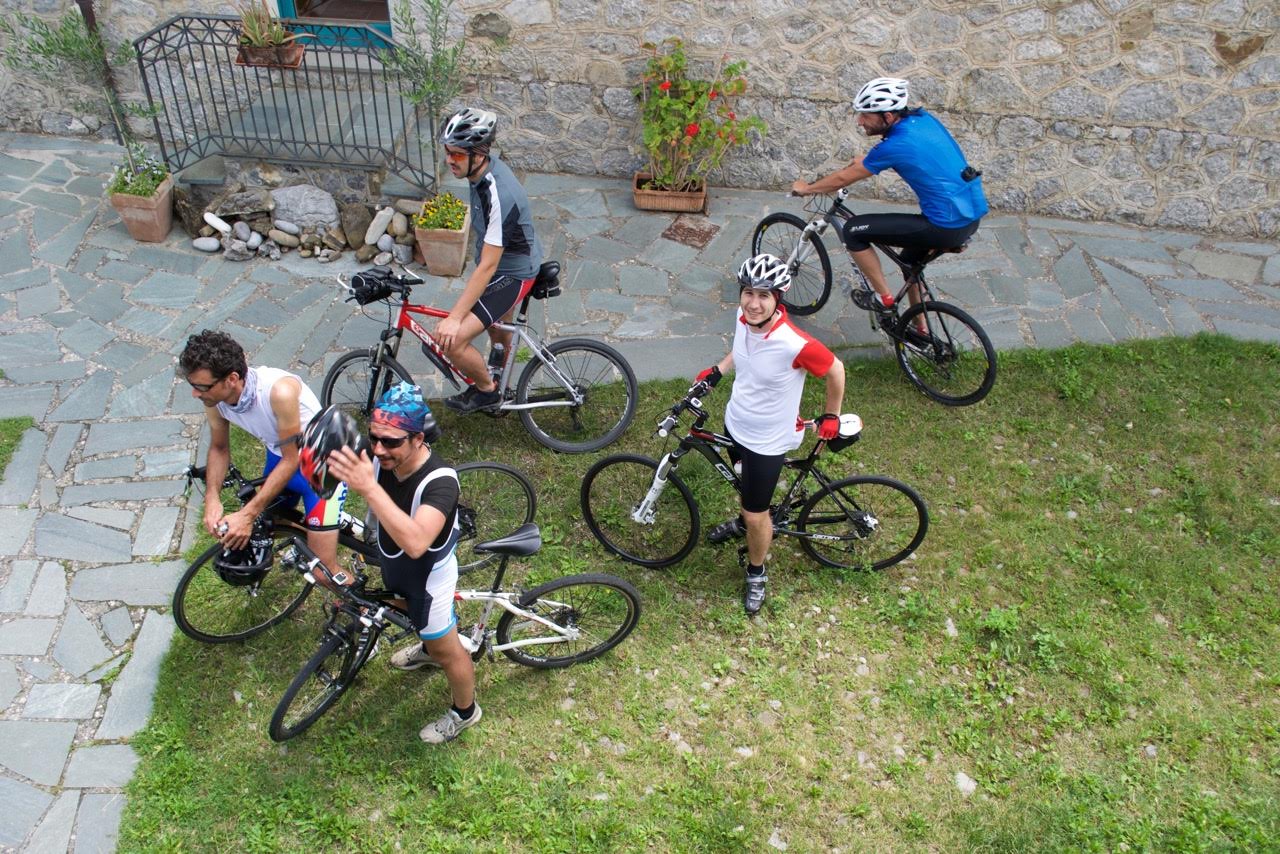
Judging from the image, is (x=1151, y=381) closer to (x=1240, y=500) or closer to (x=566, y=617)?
(x=1240, y=500)

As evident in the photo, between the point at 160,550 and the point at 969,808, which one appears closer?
the point at 969,808

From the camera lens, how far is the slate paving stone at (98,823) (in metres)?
4.04

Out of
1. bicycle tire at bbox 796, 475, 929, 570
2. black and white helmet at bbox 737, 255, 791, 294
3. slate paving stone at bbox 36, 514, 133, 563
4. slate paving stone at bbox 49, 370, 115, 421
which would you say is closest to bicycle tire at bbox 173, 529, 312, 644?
slate paving stone at bbox 36, 514, 133, 563

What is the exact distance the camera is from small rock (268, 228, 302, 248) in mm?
7781

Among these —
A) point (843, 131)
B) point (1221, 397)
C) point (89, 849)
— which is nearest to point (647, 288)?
point (843, 131)

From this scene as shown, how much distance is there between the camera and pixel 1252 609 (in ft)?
17.3

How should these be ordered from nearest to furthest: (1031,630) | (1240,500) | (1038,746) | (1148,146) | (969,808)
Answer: (969,808) → (1038,746) → (1031,630) → (1240,500) → (1148,146)

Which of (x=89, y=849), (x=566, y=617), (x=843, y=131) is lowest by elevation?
(x=89, y=849)

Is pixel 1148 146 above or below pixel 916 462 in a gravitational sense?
above

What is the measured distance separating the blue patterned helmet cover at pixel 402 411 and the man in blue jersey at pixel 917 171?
3.81 meters

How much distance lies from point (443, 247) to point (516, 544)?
4.02 meters

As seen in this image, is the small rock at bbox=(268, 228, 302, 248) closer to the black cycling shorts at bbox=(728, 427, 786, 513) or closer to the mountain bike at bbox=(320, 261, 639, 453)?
the mountain bike at bbox=(320, 261, 639, 453)

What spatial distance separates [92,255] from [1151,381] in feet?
27.5

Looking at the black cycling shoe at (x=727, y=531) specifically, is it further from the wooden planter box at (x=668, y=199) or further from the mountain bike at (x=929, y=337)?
the wooden planter box at (x=668, y=199)
